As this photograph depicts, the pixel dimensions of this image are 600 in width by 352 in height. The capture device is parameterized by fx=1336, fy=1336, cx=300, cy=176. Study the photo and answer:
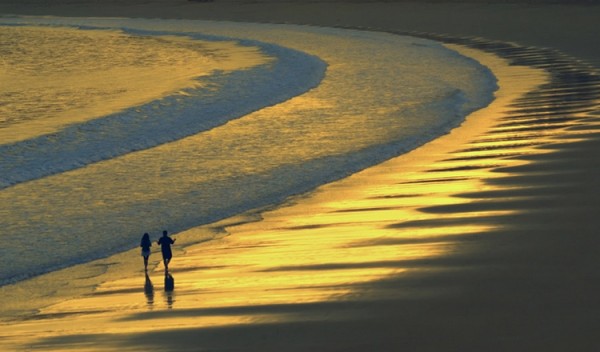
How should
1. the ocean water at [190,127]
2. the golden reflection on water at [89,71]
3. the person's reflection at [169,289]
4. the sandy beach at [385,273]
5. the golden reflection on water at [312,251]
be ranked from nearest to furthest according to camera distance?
the sandy beach at [385,273] → the golden reflection on water at [312,251] → the person's reflection at [169,289] → the ocean water at [190,127] → the golden reflection on water at [89,71]

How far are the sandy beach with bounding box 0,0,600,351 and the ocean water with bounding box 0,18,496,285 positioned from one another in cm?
73

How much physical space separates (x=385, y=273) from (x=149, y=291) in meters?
1.48

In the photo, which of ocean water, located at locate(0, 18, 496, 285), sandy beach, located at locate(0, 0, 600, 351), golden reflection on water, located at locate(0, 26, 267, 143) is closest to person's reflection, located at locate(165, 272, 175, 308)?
sandy beach, located at locate(0, 0, 600, 351)

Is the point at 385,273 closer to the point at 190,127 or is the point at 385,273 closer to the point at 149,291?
the point at 149,291

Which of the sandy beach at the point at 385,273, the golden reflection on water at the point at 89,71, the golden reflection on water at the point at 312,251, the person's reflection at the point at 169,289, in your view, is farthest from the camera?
the golden reflection on water at the point at 89,71

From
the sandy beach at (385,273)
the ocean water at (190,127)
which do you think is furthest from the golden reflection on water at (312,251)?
the ocean water at (190,127)

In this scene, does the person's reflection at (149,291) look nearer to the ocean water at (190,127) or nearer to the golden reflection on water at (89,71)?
the ocean water at (190,127)

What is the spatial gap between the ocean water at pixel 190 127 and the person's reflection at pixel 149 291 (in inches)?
40.0

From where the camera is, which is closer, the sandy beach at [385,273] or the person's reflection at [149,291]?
the sandy beach at [385,273]

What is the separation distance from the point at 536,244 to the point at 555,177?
3121 millimetres

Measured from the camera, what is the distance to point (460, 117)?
704 inches

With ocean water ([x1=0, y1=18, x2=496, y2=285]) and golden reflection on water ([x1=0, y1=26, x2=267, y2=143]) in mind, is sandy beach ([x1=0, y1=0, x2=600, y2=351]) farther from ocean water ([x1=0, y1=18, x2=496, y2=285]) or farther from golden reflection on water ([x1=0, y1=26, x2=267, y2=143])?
golden reflection on water ([x1=0, y1=26, x2=267, y2=143])

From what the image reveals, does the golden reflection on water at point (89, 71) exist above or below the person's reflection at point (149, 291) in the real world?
below

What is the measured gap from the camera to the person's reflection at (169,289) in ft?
26.3
